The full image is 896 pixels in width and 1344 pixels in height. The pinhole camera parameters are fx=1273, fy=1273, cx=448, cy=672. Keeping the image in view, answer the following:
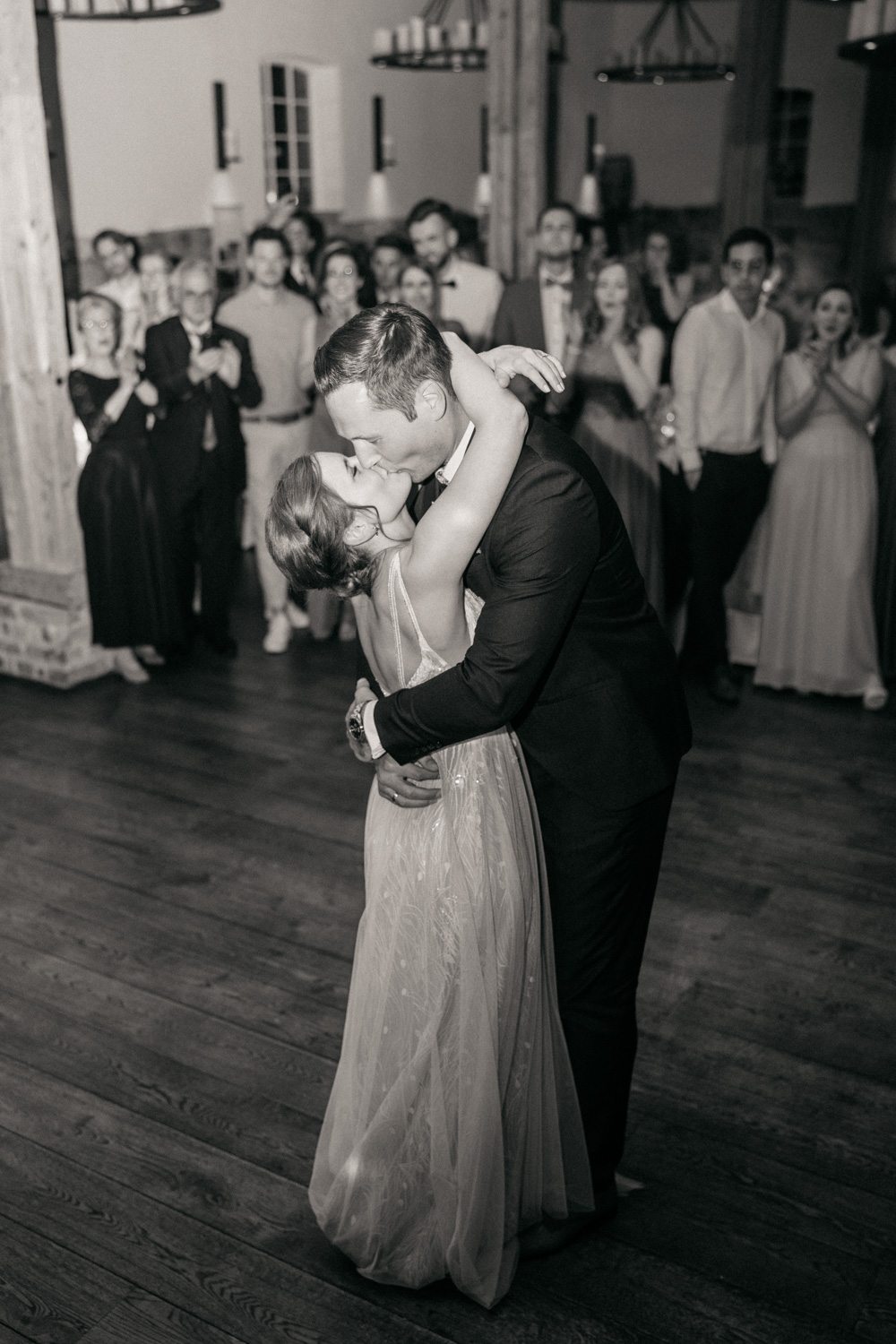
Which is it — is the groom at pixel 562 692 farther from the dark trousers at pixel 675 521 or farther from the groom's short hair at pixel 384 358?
the dark trousers at pixel 675 521

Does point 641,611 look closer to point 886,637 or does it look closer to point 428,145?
point 886,637

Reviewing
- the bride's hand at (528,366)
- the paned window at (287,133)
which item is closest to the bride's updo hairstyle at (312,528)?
the bride's hand at (528,366)

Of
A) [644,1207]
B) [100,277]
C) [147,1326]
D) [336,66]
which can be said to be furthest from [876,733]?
[336,66]

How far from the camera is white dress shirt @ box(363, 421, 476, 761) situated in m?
1.78

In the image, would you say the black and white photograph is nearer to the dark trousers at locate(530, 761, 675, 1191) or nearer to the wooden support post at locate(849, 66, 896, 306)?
the dark trousers at locate(530, 761, 675, 1191)

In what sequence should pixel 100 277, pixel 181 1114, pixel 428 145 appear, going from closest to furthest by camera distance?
pixel 181 1114 → pixel 100 277 → pixel 428 145

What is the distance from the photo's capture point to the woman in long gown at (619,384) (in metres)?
4.63

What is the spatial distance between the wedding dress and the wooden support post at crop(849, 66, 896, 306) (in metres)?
10.4

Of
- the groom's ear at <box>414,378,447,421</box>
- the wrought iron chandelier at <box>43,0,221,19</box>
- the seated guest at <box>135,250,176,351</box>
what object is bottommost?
the seated guest at <box>135,250,176,351</box>

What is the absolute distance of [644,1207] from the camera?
2.21 meters

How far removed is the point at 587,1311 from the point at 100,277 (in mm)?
8054

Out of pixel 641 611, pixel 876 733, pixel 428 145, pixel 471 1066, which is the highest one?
pixel 428 145

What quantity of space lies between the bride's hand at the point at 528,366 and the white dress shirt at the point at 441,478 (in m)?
0.15

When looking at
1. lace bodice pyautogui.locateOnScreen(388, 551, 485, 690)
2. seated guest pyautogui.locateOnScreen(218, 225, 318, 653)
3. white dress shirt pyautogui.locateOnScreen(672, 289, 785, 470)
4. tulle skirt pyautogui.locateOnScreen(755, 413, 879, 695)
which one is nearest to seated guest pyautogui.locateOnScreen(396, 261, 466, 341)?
seated guest pyautogui.locateOnScreen(218, 225, 318, 653)
